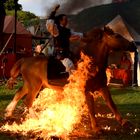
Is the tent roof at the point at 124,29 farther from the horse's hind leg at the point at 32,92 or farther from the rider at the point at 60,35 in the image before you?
the rider at the point at 60,35

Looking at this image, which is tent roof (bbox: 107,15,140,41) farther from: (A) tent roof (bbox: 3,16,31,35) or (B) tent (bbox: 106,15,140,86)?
(A) tent roof (bbox: 3,16,31,35)

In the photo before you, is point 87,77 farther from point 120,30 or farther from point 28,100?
point 120,30

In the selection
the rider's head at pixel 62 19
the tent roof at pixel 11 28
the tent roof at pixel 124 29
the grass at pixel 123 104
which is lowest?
the grass at pixel 123 104

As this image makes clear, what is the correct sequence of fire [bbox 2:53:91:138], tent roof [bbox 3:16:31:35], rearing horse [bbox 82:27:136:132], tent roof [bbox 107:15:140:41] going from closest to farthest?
fire [bbox 2:53:91:138], rearing horse [bbox 82:27:136:132], tent roof [bbox 107:15:140:41], tent roof [bbox 3:16:31:35]

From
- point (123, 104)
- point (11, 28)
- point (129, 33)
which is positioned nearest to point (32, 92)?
point (123, 104)

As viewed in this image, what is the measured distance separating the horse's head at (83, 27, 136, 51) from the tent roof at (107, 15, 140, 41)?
43.3ft

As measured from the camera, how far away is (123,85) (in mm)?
23609

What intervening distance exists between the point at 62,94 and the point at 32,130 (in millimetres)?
1666

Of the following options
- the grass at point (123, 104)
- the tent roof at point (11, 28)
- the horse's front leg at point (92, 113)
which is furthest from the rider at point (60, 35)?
the tent roof at point (11, 28)

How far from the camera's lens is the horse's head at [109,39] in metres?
10.5

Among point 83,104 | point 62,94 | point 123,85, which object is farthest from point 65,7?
point 123,85

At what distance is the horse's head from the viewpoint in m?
10.5

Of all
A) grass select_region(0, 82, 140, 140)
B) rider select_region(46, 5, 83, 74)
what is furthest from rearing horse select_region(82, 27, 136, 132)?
grass select_region(0, 82, 140, 140)

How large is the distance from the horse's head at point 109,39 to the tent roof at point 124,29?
43.3 feet
